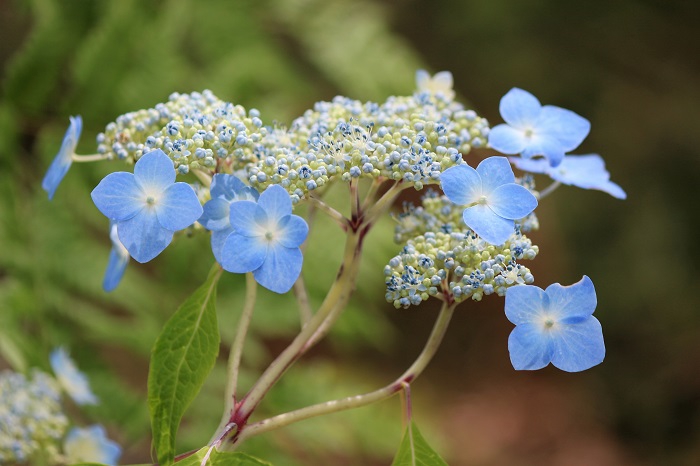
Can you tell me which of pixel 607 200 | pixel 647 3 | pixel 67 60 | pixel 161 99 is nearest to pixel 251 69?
pixel 161 99

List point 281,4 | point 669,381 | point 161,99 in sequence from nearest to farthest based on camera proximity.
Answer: point 161,99 < point 281,4 < point 669,381

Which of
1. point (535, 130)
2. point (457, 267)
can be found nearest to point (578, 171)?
point (535, 130)

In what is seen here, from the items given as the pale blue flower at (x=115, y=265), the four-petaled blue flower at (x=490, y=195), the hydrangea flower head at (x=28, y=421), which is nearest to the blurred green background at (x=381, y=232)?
the hydrangea flower head at (x=28, y=421)

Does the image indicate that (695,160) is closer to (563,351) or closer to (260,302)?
(260,302)

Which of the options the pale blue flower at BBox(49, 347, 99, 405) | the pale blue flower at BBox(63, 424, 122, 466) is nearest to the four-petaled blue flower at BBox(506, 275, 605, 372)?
the pale blue flower at BBox(63, 424, 122, 466)

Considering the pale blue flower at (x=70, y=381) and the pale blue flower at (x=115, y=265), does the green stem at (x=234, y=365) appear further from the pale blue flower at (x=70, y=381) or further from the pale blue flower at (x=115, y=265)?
the pale blue flower at (x=70, y=381)

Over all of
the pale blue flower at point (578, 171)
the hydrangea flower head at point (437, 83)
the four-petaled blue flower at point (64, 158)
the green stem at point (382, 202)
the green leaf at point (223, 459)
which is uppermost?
the hydrangea flower head at point (437, 83)

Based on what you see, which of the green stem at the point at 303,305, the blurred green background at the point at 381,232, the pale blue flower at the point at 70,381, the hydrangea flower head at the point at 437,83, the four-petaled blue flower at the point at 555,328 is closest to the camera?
the four-petaled blue flower at the point at 555,328

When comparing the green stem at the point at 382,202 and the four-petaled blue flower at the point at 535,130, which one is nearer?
the green stem at the point at 382,202
